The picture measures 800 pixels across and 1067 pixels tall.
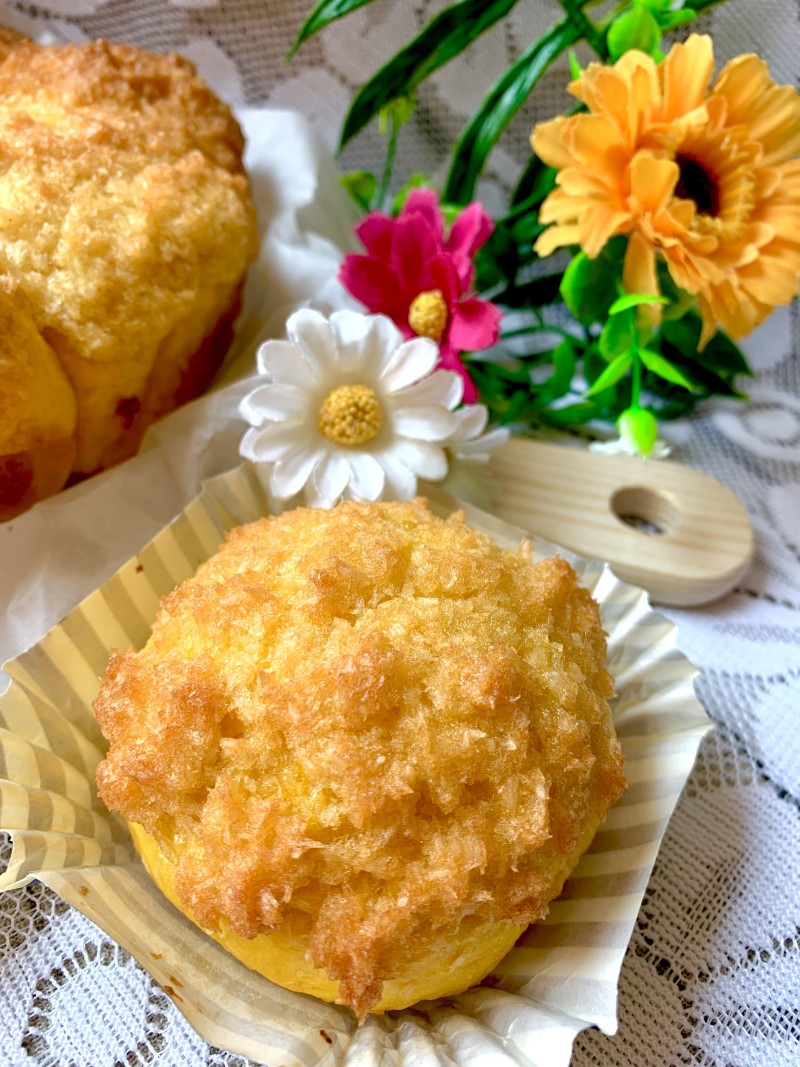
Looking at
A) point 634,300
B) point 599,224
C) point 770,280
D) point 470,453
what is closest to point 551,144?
point 599,224

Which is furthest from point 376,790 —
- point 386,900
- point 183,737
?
point 183,737

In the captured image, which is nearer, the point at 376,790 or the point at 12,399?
the point at 376,790

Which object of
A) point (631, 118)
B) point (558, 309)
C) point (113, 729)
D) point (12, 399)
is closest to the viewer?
point (113, 729)

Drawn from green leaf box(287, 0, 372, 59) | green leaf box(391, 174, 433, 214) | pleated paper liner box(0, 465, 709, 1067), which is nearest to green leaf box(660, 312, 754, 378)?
green leaf box(391, 174, 433, 214)

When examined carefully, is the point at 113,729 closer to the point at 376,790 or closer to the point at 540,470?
the point at 376,790

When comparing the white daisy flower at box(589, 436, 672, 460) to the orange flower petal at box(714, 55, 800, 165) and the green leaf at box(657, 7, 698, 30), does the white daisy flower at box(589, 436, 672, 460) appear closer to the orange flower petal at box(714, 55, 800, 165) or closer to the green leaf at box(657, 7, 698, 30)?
the orange flower petal at box(714, 55, 800, 165)

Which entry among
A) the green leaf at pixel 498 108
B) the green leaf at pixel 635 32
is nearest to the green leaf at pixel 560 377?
the green leaf at pixel 498 108
